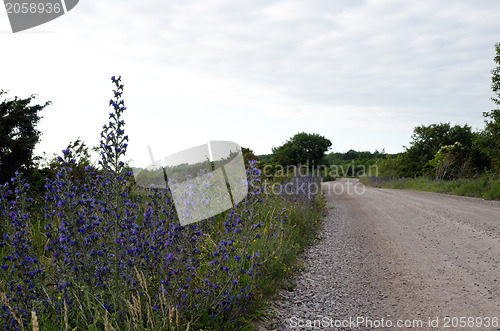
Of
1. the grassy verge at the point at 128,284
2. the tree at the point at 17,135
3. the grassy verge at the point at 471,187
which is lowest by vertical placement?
the grassy verge at the point at 471,187

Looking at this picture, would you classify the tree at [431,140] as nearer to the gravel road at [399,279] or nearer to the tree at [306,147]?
the tree at [306,147]

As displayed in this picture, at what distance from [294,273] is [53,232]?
352 cm

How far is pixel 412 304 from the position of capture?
397cm

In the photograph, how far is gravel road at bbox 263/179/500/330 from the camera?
3656 mm

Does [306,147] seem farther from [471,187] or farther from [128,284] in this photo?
[128,284]

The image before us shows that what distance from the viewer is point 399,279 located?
15.9ft

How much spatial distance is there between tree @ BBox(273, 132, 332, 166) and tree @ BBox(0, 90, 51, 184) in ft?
98.4

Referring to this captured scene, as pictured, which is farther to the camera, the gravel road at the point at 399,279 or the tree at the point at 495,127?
the tree at the point at 495,127

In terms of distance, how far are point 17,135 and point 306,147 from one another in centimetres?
3319

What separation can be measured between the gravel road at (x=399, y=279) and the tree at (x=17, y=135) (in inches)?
340

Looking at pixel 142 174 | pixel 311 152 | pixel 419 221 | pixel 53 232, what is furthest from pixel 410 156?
pixel 53 232

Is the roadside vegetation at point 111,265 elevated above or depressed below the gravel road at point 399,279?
above

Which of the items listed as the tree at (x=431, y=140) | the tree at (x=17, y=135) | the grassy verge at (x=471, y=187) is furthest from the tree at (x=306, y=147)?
the tree at (x=17, y=135)

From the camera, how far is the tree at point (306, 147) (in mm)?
39125
